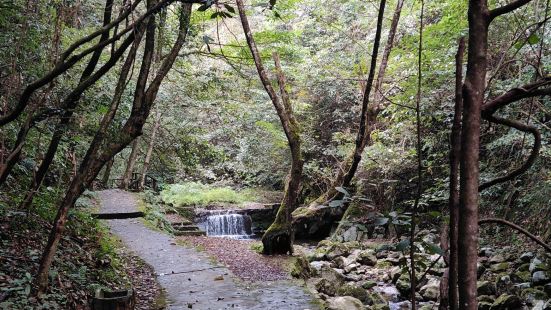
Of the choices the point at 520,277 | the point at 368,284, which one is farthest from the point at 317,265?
the point at 520,277

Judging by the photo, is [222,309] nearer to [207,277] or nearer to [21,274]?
[207,277]

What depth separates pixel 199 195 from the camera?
658 inches

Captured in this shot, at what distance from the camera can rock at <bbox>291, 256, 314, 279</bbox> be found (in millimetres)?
7027

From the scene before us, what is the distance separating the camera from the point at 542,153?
23.5 feet

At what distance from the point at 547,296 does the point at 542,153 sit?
2362 mm

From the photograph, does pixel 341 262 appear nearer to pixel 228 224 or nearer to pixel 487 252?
pixel 487 252

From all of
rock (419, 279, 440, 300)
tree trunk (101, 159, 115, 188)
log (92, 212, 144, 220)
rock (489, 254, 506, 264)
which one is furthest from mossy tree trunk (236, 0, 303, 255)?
tree trunk (101, 159, 115, 188)

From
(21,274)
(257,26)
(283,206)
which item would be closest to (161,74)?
(21,274)

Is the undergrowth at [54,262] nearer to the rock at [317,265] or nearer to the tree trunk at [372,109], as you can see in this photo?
the tree trunk at [372,109]

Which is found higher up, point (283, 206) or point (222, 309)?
point (283, 206)

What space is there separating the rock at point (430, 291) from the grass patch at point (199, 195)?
9.79 metres

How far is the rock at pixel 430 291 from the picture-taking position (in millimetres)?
7297

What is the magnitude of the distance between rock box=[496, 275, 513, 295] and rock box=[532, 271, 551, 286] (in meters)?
0.38

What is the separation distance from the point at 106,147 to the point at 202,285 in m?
2.44
